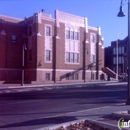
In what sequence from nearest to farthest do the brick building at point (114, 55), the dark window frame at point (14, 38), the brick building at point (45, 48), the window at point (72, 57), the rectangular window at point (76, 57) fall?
1. the brick building at point (45, 48)
2. the dark window frame at point (14, 38)
3. the window at point (72, 57)
4. the rectangular window at point (76, 57)
5. the brick building at point (114, 55)

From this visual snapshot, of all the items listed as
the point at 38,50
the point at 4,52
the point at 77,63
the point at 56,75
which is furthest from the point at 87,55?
the point at 4,52

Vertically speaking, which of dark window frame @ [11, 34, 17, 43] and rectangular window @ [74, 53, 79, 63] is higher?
dark window frame @ [11, 34, 17, 43]

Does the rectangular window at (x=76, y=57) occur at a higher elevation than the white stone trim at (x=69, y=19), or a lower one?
lower

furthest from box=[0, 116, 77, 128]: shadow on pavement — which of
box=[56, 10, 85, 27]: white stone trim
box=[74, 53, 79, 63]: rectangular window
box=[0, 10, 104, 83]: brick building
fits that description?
box=[74, 53, 79, 63]: rectangular window

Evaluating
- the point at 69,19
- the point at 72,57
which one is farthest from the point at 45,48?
the point at 69,19

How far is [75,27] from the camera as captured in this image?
52125 mm

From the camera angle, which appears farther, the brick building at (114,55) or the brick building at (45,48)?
the brick building at (114,55)

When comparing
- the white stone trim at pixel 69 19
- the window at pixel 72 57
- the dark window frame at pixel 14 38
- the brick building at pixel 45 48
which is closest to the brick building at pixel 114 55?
the brick building at pixel 45 48

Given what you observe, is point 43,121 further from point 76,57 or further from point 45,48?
point 76,57

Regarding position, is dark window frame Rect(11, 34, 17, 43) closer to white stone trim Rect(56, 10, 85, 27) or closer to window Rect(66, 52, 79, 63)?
white stone trim Rect(56, 10, 85, 27)

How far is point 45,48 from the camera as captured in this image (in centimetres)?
4666

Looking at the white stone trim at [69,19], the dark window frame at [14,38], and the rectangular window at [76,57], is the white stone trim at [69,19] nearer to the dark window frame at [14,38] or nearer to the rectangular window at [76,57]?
the rectangular window at [76,57]

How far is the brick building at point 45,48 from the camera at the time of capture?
148 ft

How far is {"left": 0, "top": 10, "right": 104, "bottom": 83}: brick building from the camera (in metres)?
45.1
